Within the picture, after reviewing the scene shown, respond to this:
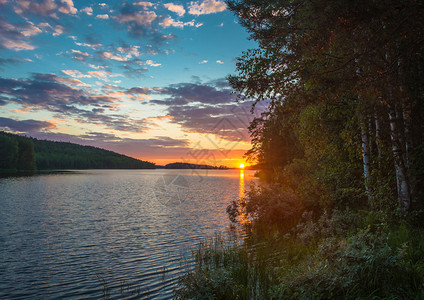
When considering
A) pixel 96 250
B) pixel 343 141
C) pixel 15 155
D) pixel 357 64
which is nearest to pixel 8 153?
pixel 15 155

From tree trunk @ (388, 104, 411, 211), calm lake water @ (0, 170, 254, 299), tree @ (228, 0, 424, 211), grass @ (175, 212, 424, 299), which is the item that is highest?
tree @ (228, 0, 424, 211)

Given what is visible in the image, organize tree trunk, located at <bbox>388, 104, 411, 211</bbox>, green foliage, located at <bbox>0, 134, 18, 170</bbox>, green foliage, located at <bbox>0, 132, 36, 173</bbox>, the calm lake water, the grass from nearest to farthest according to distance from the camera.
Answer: the grass
tree trunk, located at <bbox>388, 104, 411, 211</bbox>
the calm lake water
green foliage, located at <bbox>0, 134, 18, 170</bbox>
green foliage, located at <bbox>0, 132, 36, 173</bbox>

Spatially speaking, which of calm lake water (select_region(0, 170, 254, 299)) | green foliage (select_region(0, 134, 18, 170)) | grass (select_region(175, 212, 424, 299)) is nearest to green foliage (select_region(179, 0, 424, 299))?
grass (select_region(175, 212, 424, 299))

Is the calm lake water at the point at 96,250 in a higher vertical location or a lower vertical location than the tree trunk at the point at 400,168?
lower

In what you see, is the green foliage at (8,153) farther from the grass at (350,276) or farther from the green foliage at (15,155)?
the grass at (350,276)

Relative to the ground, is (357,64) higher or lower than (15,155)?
lower

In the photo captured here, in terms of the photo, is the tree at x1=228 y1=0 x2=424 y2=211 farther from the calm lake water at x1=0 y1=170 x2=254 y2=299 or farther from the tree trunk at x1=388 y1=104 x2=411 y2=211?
the calm lake water at x1=0 y1=170 x2=254 y2=299

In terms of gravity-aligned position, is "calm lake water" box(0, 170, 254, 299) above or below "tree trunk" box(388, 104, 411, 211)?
below

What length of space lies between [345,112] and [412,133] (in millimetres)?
2880

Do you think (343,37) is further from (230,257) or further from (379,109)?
(230,257)

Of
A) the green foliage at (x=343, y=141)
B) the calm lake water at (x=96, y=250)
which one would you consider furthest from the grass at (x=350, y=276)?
the calm lake water at (x=96, y=250)

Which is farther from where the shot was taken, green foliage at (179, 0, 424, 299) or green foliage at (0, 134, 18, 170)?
green foliage at (0, 134, 18, 170)

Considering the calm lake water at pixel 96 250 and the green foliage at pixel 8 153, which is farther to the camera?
the green foliage at pixel 8 153

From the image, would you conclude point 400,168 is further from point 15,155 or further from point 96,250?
point 15,155
